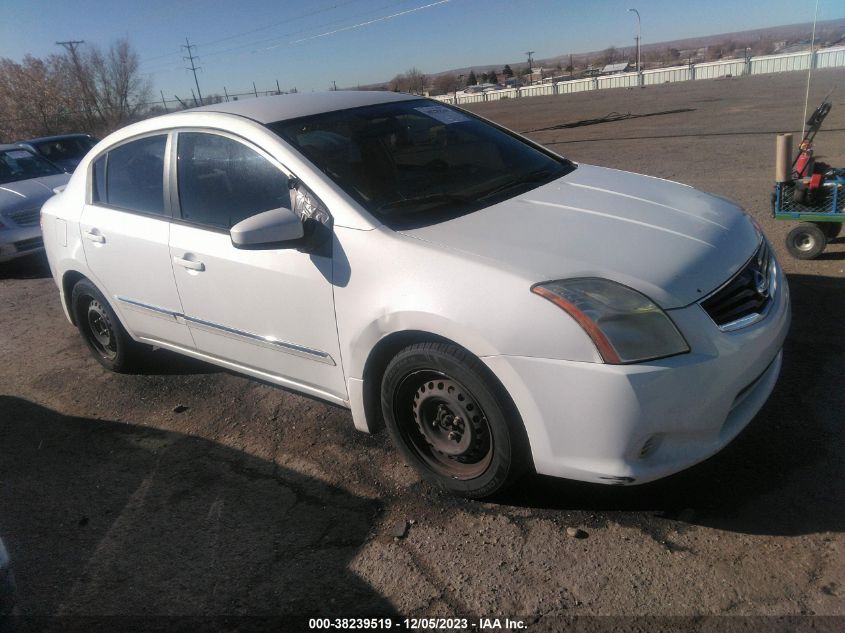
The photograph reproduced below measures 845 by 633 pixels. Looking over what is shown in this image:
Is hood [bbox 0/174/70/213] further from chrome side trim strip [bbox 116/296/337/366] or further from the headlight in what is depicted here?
the headlight

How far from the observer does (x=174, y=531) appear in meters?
2.96

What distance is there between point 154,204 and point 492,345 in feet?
7.86

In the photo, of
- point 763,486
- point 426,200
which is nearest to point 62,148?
point 426,200

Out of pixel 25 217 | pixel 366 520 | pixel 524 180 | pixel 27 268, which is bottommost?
pixel 27 268

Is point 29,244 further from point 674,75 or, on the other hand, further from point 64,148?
point 674,75

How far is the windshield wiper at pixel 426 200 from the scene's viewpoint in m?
3.06

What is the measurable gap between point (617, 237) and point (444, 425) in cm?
108

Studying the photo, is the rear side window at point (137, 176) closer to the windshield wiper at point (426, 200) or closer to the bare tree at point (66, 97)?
the windshield wiper at point (426, 200)

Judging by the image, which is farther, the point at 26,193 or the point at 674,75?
the point at 674,75

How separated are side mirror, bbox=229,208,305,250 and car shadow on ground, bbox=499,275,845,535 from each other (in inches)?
58.6

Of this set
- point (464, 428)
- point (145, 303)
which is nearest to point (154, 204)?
point (145, 303)

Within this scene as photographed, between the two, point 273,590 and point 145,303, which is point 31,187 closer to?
point 145,303

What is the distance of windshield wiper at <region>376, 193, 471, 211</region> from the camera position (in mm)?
3059

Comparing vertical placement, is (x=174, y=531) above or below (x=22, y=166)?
below
